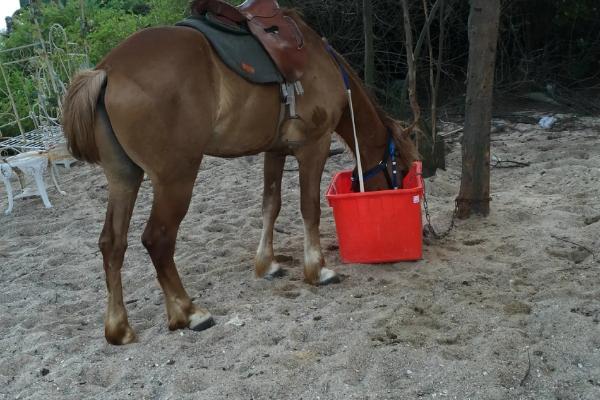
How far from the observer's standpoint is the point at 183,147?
2.84 meters

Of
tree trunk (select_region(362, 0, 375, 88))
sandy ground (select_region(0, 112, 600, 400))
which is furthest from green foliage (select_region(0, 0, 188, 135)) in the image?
sandy ground (select_region(0, 112, 600, 400))

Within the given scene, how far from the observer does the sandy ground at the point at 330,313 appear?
8.00 ft

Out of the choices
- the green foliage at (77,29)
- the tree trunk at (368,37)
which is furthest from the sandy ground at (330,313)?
the green foliage at (77,29)

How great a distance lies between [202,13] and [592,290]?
8.05ft

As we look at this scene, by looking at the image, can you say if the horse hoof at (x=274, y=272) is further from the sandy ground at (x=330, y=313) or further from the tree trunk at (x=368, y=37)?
the tree trunk at (x=368, y=37)

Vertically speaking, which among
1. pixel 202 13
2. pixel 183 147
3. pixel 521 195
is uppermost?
pixel 202 13

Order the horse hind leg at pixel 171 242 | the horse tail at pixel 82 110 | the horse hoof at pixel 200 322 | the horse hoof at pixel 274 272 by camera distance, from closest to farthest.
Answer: the horse tail at pixel 82 110 < the horse hind leg at pixel 171 242 < the horse hoof at pixel 200 322 < the horse hoof at pixel 274 272

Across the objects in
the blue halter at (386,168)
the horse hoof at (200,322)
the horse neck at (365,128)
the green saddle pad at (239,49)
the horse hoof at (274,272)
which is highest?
the green saddle pad at (239,49)

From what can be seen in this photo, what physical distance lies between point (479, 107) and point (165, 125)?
7.85ft

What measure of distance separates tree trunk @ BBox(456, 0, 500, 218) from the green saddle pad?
1.67 metres

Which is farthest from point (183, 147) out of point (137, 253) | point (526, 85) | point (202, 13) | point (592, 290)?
point (526, 85)

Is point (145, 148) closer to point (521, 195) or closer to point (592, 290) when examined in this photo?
point (592, 290)

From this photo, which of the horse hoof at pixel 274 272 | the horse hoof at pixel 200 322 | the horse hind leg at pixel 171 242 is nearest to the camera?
the horse hind leg at pixel 171 242

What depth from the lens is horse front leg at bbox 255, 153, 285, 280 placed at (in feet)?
12.2
